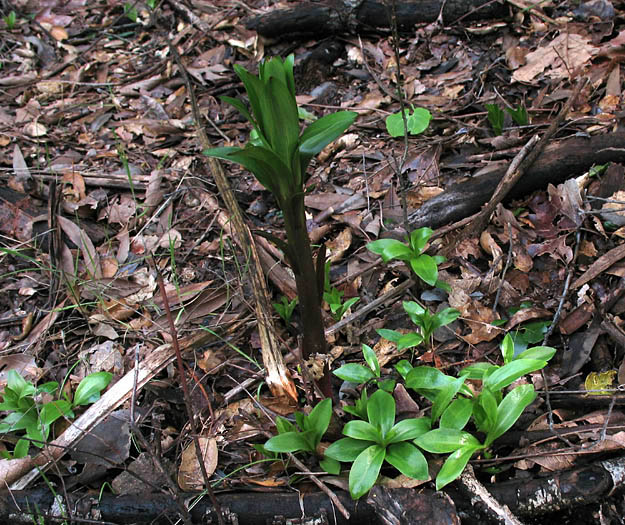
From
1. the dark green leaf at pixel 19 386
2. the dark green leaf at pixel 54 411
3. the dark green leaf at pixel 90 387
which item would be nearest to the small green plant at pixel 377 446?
the dark green leaf at pixel 90 387

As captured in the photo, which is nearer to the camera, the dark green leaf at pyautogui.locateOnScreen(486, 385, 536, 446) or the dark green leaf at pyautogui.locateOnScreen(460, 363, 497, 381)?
the dark green leaf at pyautogui.locateOnScreen(486, 385, 536, 446)

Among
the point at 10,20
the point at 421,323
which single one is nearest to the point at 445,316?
the point at 421,323

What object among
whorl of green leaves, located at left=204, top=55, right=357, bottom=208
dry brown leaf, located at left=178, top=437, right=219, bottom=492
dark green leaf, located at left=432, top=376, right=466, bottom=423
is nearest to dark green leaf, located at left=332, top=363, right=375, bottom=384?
dark green leaf, located at left=432, top=376, right=466, bottom=423

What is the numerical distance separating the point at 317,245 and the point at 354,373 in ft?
2.95

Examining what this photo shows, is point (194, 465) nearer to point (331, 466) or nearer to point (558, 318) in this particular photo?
point (331, 466)

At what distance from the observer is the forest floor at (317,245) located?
6.02 feet

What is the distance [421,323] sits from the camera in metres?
1.98

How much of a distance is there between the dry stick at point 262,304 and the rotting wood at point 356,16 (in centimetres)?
145

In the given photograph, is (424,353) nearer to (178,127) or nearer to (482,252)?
(482,252)

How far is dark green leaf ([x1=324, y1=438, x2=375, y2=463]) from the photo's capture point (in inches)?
65.7

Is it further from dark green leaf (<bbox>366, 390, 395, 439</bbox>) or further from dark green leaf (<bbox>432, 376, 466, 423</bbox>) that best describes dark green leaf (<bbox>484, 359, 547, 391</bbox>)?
dark green leaf (<bbox>366, 390, 395, 439</bbox>)

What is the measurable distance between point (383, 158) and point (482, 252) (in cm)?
84

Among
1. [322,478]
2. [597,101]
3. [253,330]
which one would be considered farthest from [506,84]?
[322,478]

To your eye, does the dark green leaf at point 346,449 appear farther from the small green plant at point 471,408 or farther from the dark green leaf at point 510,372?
the dark green leaf at point 510,372
